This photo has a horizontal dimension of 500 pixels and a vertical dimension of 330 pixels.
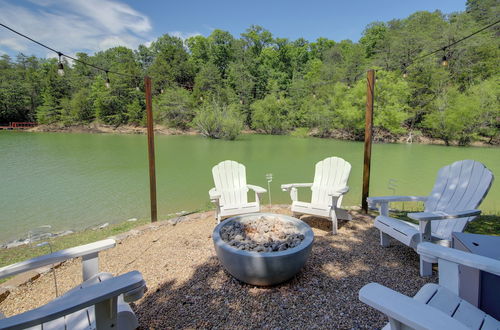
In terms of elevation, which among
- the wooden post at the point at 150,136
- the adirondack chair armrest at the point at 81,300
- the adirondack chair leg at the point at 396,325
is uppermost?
the wooden post at the point at 150,136

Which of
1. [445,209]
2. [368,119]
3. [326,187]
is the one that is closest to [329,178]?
[326,187]

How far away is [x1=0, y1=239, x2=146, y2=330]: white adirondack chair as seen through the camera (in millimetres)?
850

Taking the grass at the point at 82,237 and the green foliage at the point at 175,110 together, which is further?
the green foliage at the point at 175,110

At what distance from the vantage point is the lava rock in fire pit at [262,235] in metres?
2.04

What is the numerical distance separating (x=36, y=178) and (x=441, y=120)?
21249 millimetres

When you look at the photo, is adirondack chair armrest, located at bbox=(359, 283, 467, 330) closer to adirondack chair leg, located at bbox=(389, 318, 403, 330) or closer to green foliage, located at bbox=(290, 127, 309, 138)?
adirondack chair leg, located at bbox=(389, 318, 403, 330)

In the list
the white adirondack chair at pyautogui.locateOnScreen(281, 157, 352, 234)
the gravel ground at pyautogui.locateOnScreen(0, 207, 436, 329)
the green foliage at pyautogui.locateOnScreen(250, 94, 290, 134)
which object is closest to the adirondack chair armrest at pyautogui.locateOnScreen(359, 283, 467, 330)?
the gravel ground at pyautogui.locateOnScreen(0, 207, 436, 329)

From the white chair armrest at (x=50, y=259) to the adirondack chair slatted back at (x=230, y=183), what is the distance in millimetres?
2095

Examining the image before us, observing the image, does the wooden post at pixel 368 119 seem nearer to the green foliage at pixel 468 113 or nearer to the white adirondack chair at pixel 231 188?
the white adirondack chair at pixel 231 188

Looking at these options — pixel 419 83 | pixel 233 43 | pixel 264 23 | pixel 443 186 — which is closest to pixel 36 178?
pixel 443 186

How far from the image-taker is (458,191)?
263 centimetres

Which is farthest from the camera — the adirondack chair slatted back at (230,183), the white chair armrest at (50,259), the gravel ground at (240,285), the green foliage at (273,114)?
the green foliage at (273,114)

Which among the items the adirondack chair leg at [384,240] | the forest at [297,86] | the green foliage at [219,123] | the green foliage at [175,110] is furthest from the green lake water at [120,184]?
the green foliage at [175,110]

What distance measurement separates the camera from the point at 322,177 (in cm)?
369
